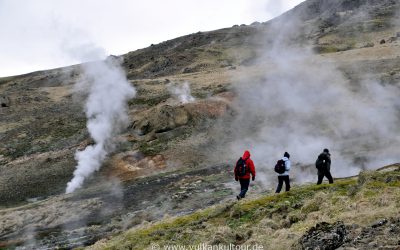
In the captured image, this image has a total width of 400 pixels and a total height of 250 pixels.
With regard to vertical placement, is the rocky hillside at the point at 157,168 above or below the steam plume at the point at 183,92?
below

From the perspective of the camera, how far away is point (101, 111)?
5269cm

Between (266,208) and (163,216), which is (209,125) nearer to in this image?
(163,216)

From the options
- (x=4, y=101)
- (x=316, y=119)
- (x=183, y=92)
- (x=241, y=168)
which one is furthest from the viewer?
(x=4, y=101)

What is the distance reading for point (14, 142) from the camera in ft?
161

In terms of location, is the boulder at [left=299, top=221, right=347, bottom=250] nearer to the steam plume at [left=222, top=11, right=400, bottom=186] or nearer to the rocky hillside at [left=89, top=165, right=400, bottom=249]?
the rocky hillside at [left=89, top=165, right=400, bottom=249]

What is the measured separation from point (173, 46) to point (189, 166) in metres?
94.7

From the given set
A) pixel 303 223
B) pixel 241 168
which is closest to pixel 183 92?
pixel 241 168

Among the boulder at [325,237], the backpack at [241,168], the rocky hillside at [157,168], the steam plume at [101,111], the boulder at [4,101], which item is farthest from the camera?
the boulder at [4,101]

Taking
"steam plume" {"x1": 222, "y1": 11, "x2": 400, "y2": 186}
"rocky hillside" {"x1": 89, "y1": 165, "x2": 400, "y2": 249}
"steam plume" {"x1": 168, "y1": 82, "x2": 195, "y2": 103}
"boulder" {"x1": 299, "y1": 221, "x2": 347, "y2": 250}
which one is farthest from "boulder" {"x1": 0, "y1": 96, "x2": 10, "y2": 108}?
"boulder" {"x1": 299, "y1": 221, "x2": 347, "y2": 250}

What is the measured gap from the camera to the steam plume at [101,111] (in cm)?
3677

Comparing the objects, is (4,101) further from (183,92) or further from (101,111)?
(183,92)

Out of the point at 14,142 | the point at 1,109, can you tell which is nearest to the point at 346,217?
the point at 14,142

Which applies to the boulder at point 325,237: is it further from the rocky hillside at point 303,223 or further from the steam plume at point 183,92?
the steam plume at point 183,92

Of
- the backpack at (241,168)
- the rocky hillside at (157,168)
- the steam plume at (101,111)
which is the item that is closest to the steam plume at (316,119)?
the rocky hillside at (157,168)
